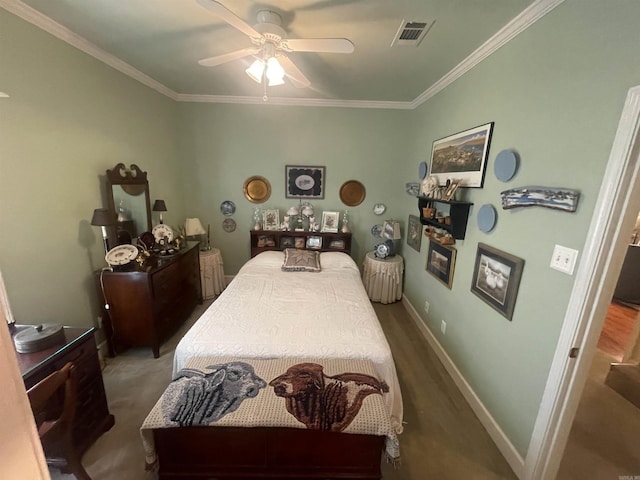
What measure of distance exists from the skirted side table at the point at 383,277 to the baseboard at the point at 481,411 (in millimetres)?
718

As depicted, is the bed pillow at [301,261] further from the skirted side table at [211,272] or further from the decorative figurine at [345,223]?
the skirted side table at [211,272]

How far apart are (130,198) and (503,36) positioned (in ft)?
10.6

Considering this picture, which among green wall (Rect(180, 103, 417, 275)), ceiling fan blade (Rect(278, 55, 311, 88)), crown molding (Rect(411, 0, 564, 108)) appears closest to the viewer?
crown molding (Rect(411, 0, 564, 108))

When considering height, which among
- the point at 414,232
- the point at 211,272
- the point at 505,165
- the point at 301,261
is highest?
the point at 505,165

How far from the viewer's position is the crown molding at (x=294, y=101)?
10.7 feet

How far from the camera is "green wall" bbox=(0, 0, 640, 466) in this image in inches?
47.5

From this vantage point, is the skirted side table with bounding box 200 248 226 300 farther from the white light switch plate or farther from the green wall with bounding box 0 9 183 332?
the white light switch plate

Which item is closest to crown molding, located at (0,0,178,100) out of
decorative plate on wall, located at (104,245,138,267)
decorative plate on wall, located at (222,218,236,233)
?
decorative plate on wall, located at (104,245,138,267)

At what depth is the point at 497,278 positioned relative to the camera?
1.74 m

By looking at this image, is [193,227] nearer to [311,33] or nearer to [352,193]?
[352,193]

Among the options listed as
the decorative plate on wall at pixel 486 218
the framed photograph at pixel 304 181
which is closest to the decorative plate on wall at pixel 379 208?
the framed photograph at pixel 304 181

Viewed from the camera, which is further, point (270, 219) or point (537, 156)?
point (270, 219)

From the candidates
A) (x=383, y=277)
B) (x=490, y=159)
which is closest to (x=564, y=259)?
(x=490, y=159)

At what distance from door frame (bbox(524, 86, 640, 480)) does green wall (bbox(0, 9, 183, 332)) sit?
3109 millimetres
